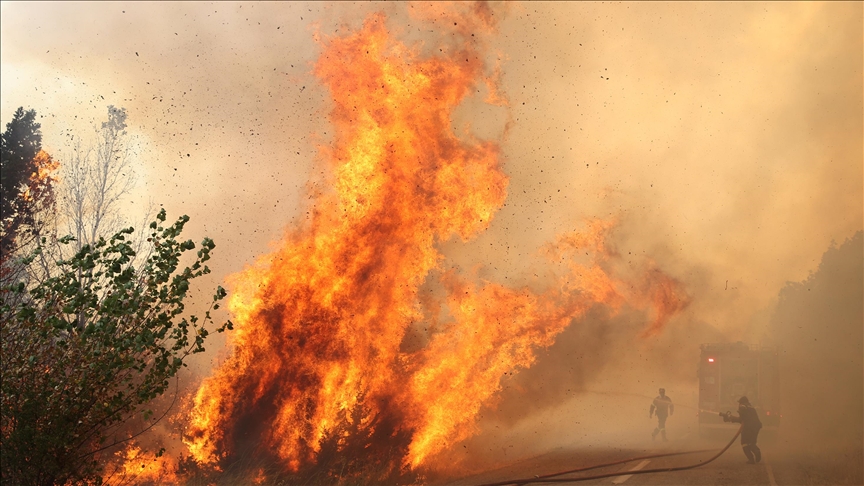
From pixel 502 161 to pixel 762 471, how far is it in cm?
1054

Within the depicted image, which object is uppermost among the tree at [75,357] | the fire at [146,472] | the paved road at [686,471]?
the tree at [75,357]

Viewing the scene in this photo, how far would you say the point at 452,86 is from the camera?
18875mm

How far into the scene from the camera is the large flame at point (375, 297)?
15875 millimetres

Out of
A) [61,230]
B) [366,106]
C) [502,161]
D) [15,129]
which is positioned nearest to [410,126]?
[366,106]

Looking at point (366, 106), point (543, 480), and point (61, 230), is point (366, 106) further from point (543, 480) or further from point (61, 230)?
point (61, 230)

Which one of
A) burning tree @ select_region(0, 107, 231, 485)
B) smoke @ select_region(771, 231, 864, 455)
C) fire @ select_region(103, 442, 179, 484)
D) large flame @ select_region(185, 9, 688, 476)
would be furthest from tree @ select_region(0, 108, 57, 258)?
smoke @ select_region(771, 231, 864, 455)

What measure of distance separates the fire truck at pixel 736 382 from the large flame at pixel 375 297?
1018 centimetres

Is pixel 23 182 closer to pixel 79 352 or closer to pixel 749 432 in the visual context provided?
pixel 79 352

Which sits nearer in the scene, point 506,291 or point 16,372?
point 16,372

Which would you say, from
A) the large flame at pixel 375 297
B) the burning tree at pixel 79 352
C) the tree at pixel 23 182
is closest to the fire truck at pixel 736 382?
the large flame at pixel 375 297

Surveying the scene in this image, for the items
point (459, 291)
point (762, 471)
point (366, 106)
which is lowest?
point (762, 471)

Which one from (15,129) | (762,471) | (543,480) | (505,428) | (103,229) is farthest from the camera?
(505,428)

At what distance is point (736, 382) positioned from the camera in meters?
24.9

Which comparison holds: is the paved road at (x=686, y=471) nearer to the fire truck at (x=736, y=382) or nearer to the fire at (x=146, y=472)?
the fire truck at (x=736, y=382)
